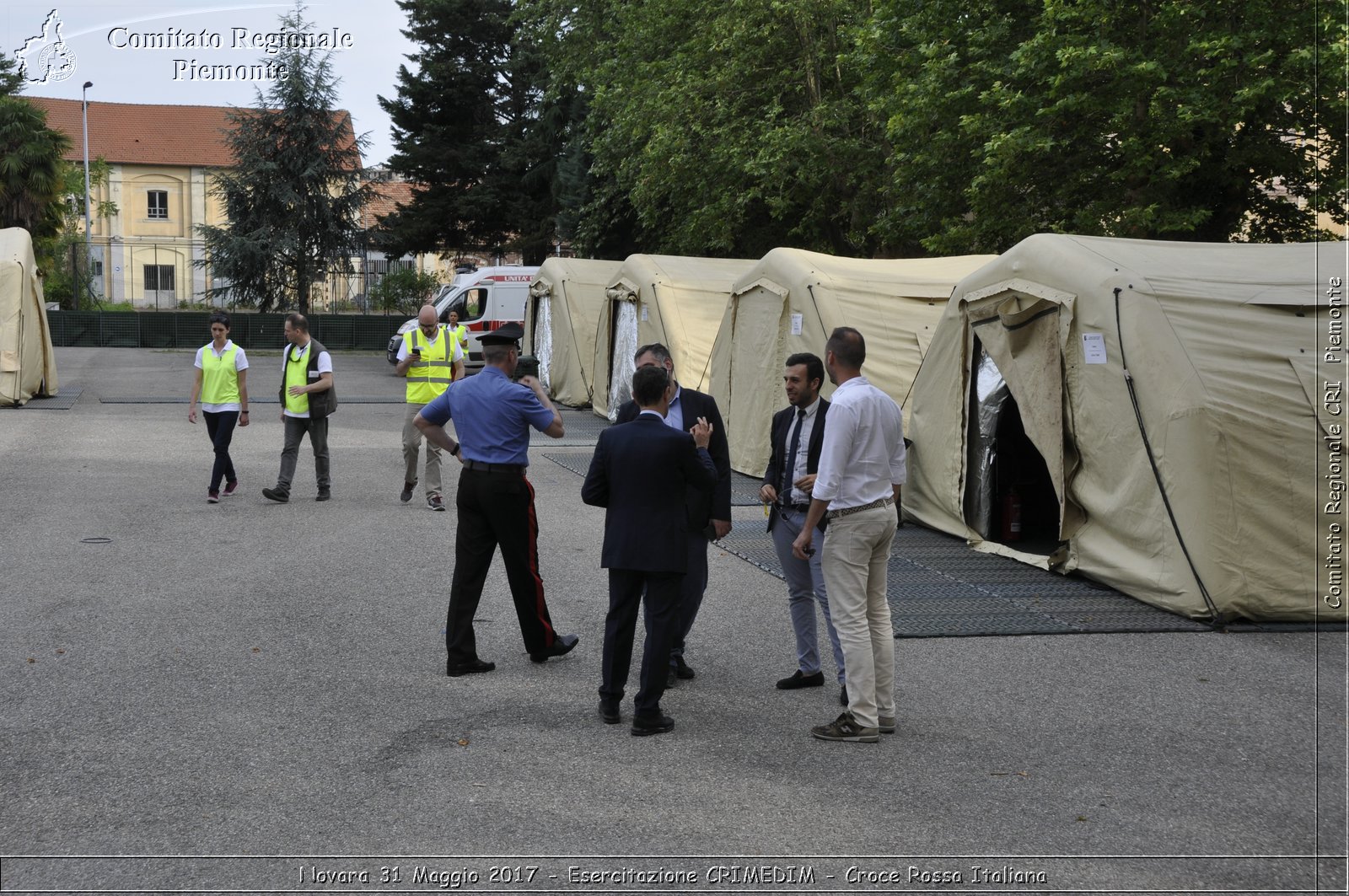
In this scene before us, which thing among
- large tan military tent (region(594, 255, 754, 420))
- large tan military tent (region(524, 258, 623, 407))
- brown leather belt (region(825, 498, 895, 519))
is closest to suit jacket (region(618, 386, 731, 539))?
brown leather belt (region(825, 498, 895, 519))

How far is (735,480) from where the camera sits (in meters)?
15.0

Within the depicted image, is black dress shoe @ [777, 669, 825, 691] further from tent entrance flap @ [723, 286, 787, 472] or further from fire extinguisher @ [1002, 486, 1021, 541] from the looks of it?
tent entrance flap @ [723, 286, 787, 472]

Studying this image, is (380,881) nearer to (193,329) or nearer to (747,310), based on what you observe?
(747,310)

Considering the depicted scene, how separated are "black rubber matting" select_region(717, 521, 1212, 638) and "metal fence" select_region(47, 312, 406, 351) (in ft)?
108

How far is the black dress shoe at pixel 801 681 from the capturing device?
6551mm

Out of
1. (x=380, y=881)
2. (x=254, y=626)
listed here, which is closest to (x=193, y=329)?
(x=254, y=626)

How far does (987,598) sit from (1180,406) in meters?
1.81

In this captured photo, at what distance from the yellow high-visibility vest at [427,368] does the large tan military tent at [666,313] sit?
563 cm

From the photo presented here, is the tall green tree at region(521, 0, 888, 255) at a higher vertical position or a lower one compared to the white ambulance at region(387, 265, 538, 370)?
higher

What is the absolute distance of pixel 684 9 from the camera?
27.7 meters

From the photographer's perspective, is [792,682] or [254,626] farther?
[254,626]

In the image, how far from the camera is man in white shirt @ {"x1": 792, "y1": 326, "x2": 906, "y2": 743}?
5691mm

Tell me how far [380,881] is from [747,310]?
12.1m

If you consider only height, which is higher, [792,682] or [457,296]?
[457,296]
